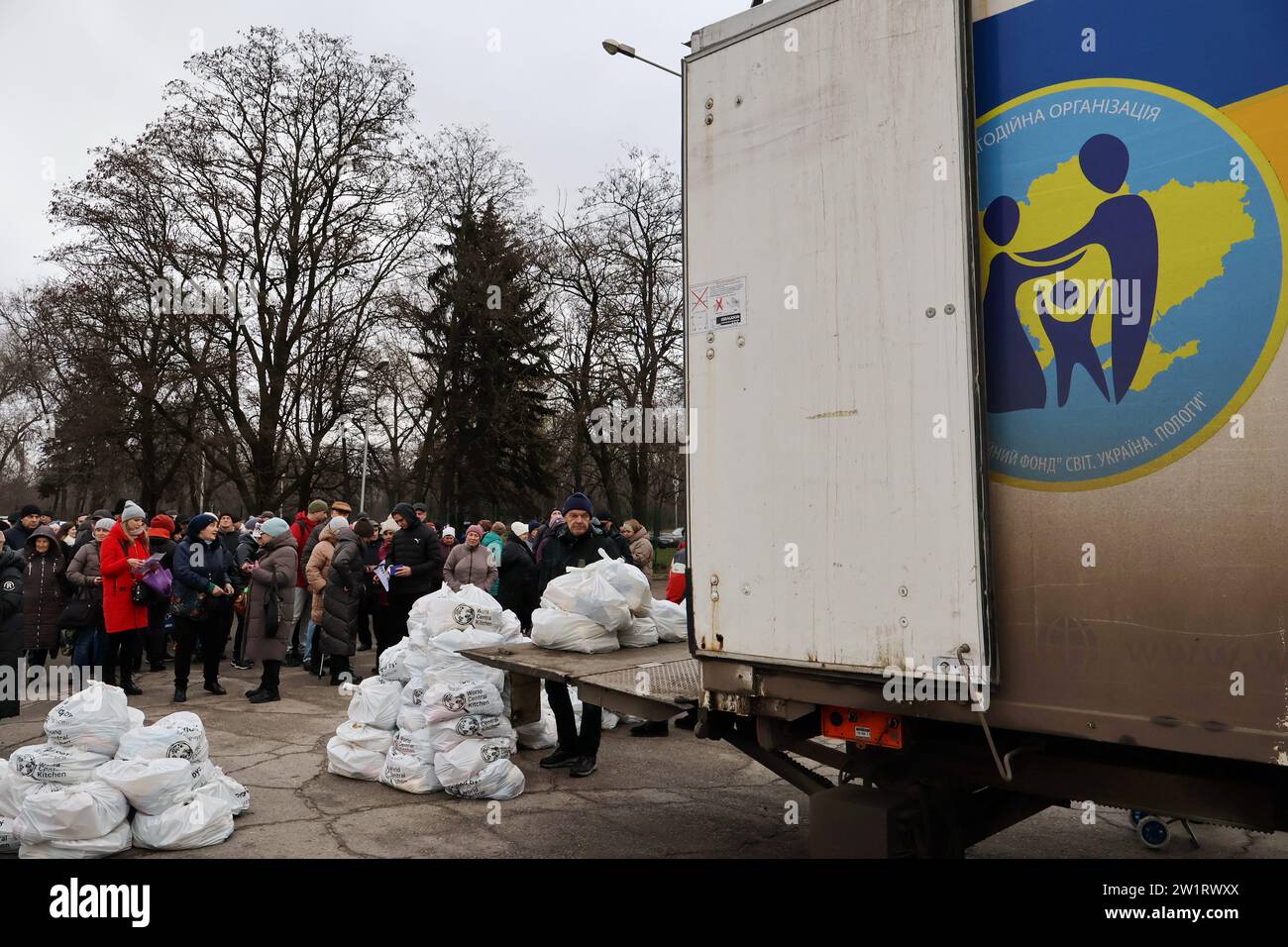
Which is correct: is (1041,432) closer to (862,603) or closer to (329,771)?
(862,603)

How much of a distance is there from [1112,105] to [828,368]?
1.13 meters

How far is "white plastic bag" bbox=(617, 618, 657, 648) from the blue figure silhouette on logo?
318cm

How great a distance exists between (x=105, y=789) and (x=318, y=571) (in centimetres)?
527

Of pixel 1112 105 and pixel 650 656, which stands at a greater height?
pixel 1112 105

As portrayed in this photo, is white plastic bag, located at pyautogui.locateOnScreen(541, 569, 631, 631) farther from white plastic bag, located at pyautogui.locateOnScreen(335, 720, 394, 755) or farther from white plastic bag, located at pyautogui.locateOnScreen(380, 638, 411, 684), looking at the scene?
white plastic bag, located at pyautogui.locateOnScreen(335, 720, 394, 755)

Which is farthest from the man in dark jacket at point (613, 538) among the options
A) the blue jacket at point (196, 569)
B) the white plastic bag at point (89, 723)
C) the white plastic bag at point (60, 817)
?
the white plastic bag at point (60, 817)

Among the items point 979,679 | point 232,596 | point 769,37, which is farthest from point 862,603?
point 232,596

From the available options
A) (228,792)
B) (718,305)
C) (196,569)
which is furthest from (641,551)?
(718,305)

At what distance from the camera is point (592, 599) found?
5336 millimetres

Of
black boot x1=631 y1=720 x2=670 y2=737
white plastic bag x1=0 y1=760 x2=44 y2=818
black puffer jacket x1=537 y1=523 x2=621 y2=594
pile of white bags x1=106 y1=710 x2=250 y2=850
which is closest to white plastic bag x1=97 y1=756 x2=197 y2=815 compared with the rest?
pile of white bags x1=106 y1=710 x2=250 y2=850

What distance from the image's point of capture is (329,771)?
6.12 m

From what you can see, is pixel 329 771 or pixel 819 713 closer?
pixel 819 713

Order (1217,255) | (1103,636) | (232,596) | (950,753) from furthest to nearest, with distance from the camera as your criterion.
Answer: (232,596), (950,753), (1103,636), (1217,255)

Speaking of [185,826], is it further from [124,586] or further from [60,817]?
[124,586]
